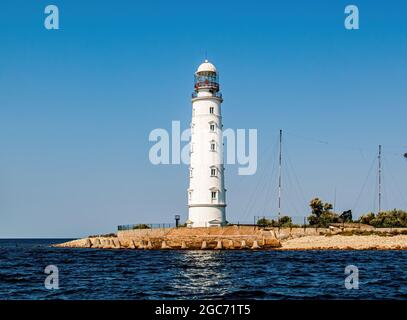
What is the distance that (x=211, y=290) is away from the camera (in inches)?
971

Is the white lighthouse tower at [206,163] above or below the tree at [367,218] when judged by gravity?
above

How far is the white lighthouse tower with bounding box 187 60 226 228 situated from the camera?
69125mm

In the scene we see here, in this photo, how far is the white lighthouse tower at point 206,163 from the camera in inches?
2721

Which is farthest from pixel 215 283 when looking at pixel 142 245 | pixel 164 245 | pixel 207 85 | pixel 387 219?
pixel 387 219

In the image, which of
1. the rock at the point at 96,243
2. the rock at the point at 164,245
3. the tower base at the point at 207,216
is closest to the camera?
the rock at the point at 164,245

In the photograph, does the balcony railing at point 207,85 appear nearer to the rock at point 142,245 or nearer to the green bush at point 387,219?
the rock at point 142,245

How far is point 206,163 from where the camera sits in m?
69.4

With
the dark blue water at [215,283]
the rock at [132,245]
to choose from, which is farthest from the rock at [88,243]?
the dark blue water at [215,283]

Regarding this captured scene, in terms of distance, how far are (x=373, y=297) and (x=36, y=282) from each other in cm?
1723

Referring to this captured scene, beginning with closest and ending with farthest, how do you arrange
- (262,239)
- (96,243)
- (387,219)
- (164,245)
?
(262,239) < (164,245) < (387,219) < (96,243)

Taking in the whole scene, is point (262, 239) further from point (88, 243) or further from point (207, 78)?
point (88, 243)

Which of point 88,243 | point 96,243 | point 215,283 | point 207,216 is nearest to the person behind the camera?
point 215,283

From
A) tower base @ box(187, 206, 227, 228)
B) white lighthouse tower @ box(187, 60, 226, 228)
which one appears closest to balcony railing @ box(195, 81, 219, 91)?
white lighthouse tower @ box(187, 60, 226, 228)
